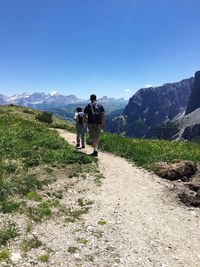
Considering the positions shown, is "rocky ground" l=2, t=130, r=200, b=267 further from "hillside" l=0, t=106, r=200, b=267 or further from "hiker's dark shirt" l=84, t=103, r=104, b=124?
"hiker's dark shirt" l=84, t=103, r=104, b=124

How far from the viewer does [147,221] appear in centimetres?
1220

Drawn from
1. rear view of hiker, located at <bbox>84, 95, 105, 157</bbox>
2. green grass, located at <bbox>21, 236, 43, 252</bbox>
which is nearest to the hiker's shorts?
rear view of hiker, located at <bbox>84, 95, 105, 157</bbox>

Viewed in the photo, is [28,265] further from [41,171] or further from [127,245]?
[41,171]

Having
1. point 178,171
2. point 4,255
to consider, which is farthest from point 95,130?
point 4,255

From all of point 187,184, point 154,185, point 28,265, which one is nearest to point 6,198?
point 28,265

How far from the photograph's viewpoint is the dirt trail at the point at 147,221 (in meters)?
9.88

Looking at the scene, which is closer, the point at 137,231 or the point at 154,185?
the point at 137,231

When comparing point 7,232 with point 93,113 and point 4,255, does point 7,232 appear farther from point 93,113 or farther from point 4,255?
point 93,113

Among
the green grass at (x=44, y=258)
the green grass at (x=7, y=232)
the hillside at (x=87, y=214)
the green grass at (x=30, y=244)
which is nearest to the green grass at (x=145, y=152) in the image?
the hillside at (x=87, y=214)

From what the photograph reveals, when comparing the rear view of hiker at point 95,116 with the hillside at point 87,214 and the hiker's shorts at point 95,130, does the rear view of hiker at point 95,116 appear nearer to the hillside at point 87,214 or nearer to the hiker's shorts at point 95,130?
the hiker's shorts at point 95,130

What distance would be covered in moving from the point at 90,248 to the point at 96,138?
1280 cm

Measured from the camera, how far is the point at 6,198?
13.3m

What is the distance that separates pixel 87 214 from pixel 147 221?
2.00 meters

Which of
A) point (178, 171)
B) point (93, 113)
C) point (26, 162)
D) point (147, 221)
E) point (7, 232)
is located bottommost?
point (147, 221)
